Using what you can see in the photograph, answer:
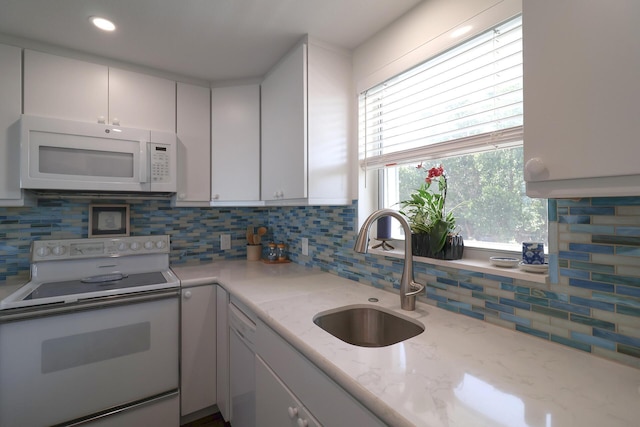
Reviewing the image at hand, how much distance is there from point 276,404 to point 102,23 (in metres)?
1.95

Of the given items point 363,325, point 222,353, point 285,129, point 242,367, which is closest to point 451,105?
point 285,129

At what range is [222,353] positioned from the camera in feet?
6.03

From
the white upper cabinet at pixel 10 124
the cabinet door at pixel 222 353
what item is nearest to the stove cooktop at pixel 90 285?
the cabinet door at pixel 222 353

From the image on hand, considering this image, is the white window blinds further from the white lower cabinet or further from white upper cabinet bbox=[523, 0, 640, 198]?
the white lower cabinet

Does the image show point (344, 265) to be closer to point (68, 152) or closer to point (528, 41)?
point (528, 41)

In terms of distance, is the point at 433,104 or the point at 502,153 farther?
the point at 433,104

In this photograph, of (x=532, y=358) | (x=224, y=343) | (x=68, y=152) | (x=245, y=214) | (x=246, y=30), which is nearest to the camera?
(x=532, y=358)

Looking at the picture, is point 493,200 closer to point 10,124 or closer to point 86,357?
point 86,357

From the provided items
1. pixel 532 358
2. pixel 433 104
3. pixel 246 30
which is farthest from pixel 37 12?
pixel 532 358

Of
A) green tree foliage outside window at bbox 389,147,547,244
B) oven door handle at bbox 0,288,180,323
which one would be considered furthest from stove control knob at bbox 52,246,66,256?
green tree foliage outside window at bbox 389,147,547,244

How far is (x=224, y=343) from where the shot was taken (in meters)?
1.82

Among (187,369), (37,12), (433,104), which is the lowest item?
(187,369)

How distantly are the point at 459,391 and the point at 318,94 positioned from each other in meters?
1.47

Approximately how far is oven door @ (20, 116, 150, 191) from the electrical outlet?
0.80 meters
